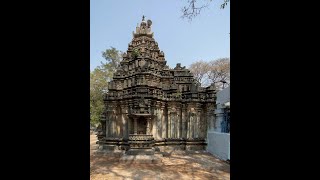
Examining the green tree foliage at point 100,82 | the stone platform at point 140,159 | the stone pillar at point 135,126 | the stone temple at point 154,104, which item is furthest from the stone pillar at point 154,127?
the green tree foliage at point 100,82

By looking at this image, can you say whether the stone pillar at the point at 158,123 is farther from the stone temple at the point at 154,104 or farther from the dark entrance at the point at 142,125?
the dark entrance at the point at 142,125

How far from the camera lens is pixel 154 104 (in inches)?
571

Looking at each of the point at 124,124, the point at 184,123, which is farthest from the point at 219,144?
the point at 124,124

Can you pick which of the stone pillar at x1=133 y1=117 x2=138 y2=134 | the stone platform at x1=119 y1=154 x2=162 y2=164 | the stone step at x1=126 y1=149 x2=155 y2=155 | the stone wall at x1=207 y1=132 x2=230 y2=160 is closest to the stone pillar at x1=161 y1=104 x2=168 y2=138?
the stone pillar at x1=133 y1=117 x2=138 y2=134

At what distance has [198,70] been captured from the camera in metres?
32.3

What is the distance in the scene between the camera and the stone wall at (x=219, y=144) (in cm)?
1239

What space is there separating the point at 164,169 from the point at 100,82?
19072mm

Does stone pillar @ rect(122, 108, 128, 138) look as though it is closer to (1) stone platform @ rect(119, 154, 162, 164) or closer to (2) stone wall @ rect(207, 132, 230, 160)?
(1) stone platform @ rect(119, 154, 162, 164)

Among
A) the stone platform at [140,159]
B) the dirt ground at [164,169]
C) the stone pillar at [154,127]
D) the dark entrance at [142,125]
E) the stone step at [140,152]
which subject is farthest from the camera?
the stone pillar at [154,127]

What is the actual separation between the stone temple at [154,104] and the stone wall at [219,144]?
3.52 feet
